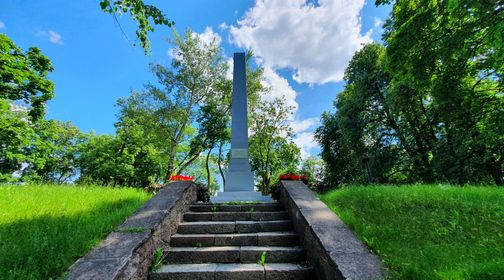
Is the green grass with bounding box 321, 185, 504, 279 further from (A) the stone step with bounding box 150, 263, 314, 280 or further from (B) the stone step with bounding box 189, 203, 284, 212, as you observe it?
(B) the stone step with bounding box 189, 203, 284, 212

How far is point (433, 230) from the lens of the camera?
3.58m

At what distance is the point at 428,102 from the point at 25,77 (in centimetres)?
2199

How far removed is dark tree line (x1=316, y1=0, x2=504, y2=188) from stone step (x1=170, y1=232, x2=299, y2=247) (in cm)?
598

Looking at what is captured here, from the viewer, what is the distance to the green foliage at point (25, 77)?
9.79 meters

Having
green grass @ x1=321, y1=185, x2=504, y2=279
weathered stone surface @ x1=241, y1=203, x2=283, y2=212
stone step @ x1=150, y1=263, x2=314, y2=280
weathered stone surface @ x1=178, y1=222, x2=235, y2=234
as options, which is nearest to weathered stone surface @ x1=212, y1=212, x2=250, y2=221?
weathered stone surface @ x1=241, y1=203, x2=283, y2=212

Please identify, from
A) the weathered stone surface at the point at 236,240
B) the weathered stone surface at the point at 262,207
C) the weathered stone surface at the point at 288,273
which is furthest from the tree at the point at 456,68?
the weathered stone surface at the point at 236,240

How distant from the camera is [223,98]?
19875mm

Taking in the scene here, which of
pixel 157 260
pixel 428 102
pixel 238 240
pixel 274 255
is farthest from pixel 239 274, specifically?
pixel 428 102

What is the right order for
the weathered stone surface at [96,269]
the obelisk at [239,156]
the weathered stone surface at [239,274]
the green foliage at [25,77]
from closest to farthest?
the weathered stone surface at [96,269]
the weathered stone surface at [239,274]
the obelisk at [239,156]
the green foliage at [25,77]

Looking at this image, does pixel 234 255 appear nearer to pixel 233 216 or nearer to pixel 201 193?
pixel 233 216

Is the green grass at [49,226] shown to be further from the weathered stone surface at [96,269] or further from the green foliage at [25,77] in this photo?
the green foliage at [25,77]

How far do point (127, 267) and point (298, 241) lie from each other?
245 centimetres

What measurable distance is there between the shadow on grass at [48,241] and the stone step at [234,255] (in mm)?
1025

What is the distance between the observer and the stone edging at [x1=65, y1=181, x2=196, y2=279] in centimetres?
247
